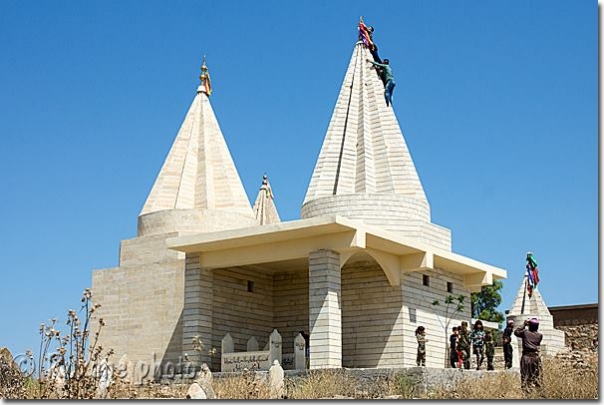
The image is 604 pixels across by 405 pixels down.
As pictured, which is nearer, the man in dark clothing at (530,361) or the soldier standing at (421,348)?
the man in dark clothing at (530,361)

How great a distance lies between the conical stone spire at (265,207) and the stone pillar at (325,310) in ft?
39.6

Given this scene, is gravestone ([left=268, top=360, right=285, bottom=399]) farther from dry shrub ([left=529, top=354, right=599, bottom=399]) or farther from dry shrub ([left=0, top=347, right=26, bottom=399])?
dry shrub ([left=529, top=354, right=599, bottom=399])

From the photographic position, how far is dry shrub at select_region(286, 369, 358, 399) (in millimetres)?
14523

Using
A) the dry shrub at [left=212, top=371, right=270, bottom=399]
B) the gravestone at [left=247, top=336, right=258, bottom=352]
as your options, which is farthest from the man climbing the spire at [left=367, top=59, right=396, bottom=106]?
the dry shrub at [left=212, top=371, right=270, bottom=399]

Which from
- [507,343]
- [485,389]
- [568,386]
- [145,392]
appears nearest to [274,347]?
[145,392]

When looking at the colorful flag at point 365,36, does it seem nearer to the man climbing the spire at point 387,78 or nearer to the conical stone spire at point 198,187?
the man climbing the spire at point 387,78

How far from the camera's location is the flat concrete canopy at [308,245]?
18.4 metres

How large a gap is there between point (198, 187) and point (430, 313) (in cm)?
714

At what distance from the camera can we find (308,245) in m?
19.1

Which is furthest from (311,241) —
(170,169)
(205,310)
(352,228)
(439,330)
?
(170,169)

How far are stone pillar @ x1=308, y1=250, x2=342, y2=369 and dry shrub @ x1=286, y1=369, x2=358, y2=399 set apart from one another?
0.90 m

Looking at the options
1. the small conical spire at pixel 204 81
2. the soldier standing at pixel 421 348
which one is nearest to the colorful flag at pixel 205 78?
the small conical spire at pixel 204 81

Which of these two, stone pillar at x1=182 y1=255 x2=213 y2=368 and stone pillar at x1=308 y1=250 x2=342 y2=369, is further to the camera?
stone pillar at x1=182 y1=255 x2=213 y2=368

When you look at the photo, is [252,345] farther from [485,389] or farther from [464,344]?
[485,389]
